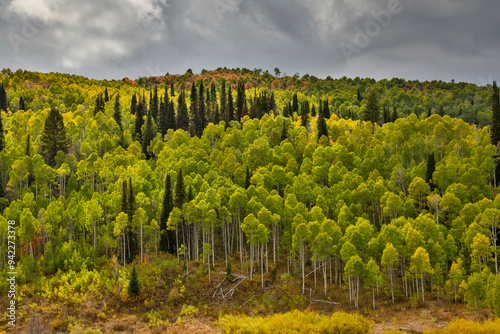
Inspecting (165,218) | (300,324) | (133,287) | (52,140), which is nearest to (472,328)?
(300,324)

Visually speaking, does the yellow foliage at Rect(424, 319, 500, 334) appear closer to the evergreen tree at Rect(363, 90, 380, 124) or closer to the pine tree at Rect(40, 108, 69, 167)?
the pine tree at Rect(40, 108, 69, 167)

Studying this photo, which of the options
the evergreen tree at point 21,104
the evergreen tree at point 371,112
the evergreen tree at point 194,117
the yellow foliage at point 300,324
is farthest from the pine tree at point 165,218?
the evergreen tree at point 21,104

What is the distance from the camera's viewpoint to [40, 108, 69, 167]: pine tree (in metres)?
99.5

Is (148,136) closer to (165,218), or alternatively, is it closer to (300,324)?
(165,218)

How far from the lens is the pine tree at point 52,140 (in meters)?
99.5

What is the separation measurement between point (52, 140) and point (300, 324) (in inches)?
3279

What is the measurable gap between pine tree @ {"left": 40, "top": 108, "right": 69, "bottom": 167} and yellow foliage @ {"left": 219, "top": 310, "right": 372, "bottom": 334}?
71010mm

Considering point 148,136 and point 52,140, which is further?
point 148,136

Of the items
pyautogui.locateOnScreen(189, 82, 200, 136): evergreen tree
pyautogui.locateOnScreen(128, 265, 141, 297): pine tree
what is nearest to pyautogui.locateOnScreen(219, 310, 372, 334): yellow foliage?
pyautogui.locateOnScreen(128, 265, 141, 297): pine tree

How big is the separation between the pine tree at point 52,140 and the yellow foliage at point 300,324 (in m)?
71.0

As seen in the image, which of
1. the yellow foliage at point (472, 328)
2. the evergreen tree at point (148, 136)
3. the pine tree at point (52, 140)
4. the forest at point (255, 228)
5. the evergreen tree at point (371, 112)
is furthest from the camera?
the evergreen tree at point (371, 112)

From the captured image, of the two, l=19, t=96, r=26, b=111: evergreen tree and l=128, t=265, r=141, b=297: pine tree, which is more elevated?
l=19, t=96, r=26, b=111: evergreen tree

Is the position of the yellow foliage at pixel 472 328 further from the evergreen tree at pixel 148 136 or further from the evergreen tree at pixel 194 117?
the evergreen tree at pixel 194 117

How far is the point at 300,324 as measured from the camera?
156 ft
